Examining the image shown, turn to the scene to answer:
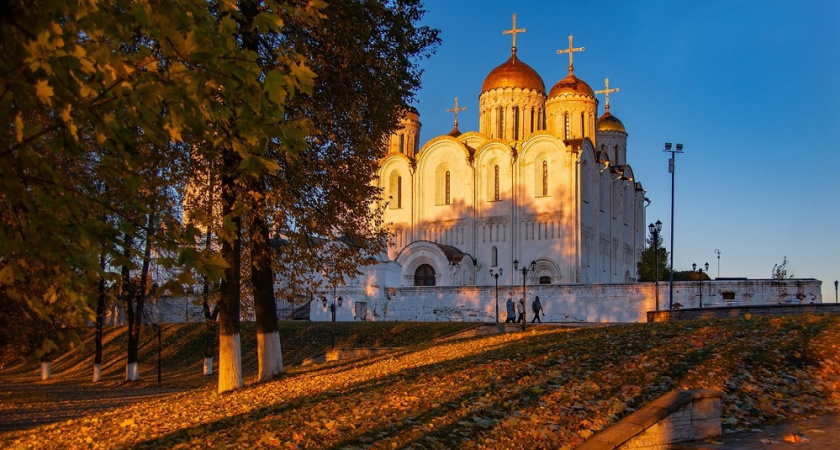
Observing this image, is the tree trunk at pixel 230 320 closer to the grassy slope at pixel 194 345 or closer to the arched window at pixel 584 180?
the grassy slope at pixel 194 345

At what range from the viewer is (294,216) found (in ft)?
44.2

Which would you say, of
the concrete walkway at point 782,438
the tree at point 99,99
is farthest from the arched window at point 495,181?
the tree at point 99,99

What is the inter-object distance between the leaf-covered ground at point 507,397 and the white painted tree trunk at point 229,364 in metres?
0.33

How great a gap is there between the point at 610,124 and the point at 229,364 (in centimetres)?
5335

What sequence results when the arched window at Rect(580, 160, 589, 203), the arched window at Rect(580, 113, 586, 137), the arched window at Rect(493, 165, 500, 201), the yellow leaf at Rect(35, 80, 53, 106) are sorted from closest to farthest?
the yellow leaf at Rect(35, 80, 53, 106) → the arched window at Rect(580, 160, 589, 203) → the arched window at Rect(493, 165, 500, 201) → the arched window at Rect(580, 113, 586, 137)

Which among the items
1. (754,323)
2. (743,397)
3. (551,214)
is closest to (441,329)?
(551,214)

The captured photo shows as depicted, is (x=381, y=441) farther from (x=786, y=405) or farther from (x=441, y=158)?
(x=441, y=158)

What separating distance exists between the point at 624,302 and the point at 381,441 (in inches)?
1183

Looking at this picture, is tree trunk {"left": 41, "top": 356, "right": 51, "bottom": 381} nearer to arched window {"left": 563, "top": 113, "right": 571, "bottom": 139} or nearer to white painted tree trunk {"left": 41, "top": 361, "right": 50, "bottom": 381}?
white painted tree trunk {"left": 41, "top": 361, "right": 50, "bottom": 381}

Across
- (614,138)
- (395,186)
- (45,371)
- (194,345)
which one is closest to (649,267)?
(614,138)

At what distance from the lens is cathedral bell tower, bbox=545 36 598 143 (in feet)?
167

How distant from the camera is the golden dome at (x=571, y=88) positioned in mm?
51094

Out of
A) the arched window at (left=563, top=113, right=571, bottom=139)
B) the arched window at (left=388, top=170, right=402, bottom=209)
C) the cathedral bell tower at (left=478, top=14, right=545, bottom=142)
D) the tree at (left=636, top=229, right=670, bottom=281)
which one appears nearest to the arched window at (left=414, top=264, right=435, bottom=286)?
the arched window at (left=388, top=170, right=402, bottom=209)

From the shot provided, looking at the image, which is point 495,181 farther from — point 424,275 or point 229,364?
point 229,364
